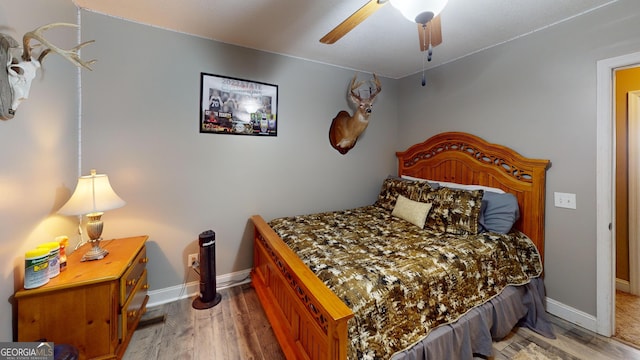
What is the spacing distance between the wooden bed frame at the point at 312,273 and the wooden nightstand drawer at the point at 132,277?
3.07 ft

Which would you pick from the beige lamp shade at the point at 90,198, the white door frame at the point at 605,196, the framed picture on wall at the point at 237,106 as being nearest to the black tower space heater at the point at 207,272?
the beige lamp shade at the point at 90,198

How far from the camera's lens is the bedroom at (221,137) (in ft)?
5.01

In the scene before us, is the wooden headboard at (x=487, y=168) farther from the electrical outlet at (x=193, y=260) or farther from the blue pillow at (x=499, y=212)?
the electrical outlet at (x=193, y=260)

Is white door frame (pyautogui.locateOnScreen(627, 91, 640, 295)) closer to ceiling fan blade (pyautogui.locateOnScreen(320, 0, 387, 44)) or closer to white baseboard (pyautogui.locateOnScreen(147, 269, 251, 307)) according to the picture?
ceiling fan blade (pyautogui.locateOnScreen(320, 0, 387, 44))

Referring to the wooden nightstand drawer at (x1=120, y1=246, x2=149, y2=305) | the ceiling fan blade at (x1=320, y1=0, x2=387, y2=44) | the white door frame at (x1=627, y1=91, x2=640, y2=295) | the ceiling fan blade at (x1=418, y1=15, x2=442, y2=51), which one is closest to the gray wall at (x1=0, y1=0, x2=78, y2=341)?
the wooden nightstand drawer at (x1=120, y1=246, x2=149, y2=305)

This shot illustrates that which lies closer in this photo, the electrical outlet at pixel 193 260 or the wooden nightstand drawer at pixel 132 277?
the wooden nightstand drawer at pixel 132 277

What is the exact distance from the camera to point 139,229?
217 cm

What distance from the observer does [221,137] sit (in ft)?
8.05

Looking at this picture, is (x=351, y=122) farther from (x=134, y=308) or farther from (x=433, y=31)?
(x=134, y=308)

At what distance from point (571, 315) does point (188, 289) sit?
341 centimetres

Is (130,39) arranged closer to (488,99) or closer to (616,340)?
(488,99)

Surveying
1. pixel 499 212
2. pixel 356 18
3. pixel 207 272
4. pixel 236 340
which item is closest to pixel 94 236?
pixel 207 272

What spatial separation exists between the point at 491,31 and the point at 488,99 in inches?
24.9

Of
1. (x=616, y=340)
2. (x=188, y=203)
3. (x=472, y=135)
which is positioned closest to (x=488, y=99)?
(x=472, y=135)
